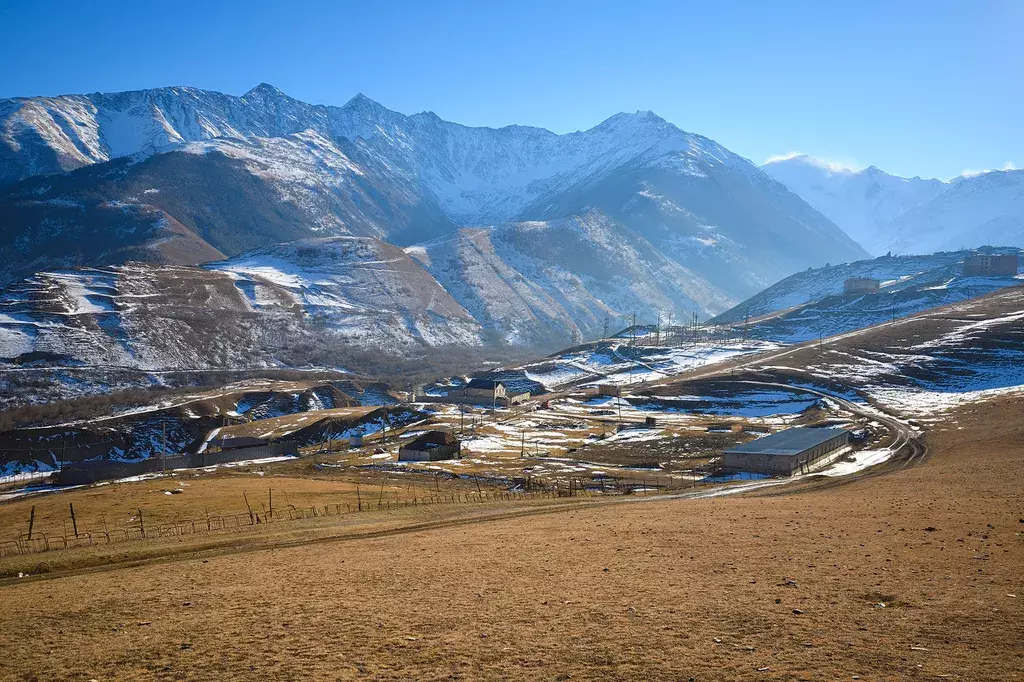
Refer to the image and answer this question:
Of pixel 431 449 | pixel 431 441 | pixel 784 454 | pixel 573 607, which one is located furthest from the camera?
pixel 431 441

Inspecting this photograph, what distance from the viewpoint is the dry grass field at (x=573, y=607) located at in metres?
17.2

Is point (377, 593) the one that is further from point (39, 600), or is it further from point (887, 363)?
point (887, 363)

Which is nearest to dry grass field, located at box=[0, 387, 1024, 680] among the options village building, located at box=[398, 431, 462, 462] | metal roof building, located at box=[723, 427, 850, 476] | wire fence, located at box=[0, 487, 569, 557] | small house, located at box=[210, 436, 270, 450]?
wire fence, located at box=[0, 487, 569, 557]

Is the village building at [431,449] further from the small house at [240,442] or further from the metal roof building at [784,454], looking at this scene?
the metal roof building at [784,454]

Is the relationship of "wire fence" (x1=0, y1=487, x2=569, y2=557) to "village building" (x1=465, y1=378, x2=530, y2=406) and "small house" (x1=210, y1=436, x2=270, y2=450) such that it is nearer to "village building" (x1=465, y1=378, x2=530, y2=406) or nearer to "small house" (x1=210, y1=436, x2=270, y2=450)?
"small house" (x1=210, y1=436, x2=270, y2=450)

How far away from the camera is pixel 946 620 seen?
1877cm

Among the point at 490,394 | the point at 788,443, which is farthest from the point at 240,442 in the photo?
the point at 788,443

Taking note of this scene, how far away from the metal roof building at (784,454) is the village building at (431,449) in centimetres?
4134

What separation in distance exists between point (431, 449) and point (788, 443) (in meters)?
50.4

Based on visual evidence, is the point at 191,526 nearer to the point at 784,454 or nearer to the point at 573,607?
the point at 573,607

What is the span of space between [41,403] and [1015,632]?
207m

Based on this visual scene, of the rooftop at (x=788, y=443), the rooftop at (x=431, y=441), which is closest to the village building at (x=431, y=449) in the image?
the rooftop at (x=431, y=441)

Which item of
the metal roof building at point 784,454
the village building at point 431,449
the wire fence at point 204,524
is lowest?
the metal roof building at point 784,454

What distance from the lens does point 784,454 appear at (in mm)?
85938
